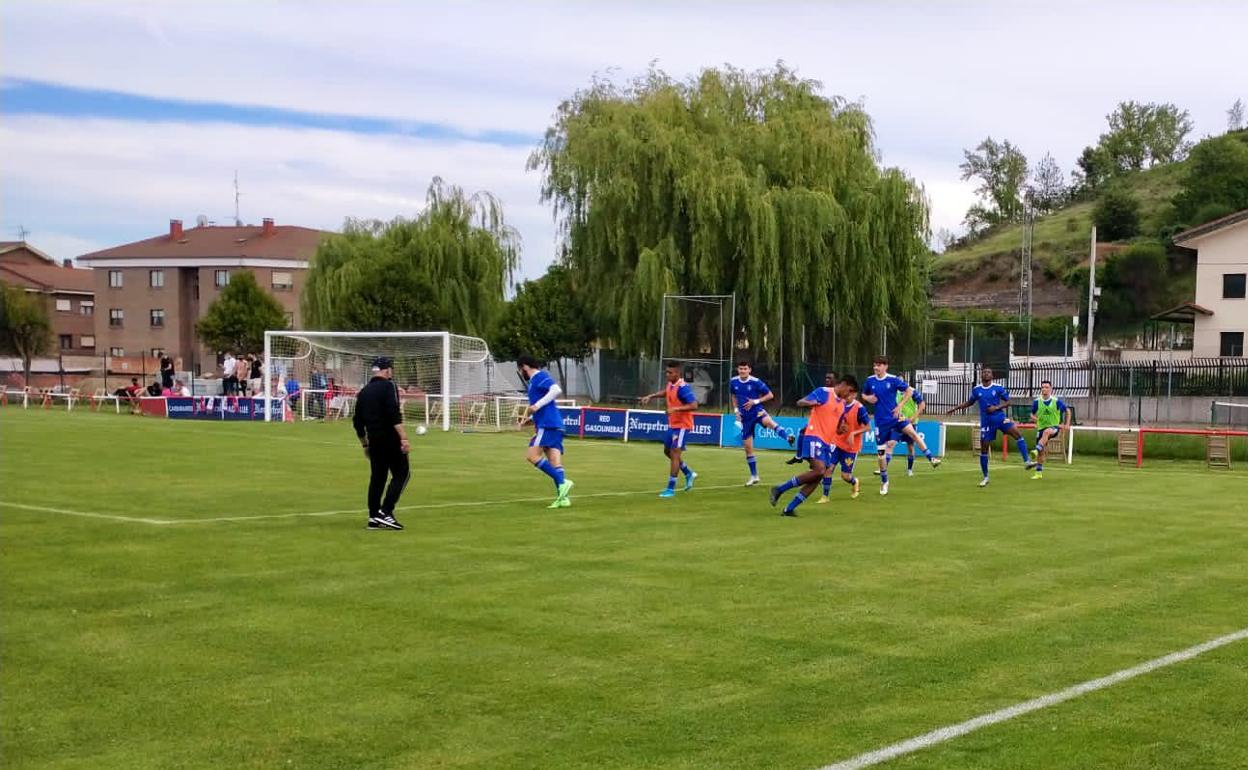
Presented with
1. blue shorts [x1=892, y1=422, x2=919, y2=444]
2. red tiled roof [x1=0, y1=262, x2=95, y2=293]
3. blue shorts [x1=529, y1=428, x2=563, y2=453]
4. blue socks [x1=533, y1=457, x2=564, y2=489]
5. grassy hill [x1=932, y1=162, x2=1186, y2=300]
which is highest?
grassy hill [x1=932, y1=162, x2=1186, y2=300]

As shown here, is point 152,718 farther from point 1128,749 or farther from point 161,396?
point 161,396

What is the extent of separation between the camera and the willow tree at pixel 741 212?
147 ft

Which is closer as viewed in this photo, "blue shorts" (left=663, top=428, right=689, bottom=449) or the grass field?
the grass field

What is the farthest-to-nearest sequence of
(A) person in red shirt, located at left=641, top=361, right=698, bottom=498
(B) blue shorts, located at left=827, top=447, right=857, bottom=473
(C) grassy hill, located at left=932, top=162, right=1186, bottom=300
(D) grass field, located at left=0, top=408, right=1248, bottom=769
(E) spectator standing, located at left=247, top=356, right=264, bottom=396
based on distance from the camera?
(C) grassy hill, located at left=932, top=162, right=1186, bottom=300 → (E) spectator standing, located at left=247, top=356, right=264, bottom=396 → (A) person in red shirt, located at left=641, top=361, right=698, bottom=498 → (B) blue shorts, located at left=827, top=447, right=857, bottom=473 → (D) grass field, located at left=0, top=408, right=1248, bottom=769

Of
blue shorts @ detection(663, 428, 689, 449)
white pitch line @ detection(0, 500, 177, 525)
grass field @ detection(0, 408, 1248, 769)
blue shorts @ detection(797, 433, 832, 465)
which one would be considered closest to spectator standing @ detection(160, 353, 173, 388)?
grass field @ detection(0, 408, 1248, 769)

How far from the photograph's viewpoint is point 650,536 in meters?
14.0

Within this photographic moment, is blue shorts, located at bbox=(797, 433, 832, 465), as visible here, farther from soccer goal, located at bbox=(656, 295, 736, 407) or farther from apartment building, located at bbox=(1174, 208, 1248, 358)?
apartment building, located at bbox=(1174, 208, 1248, 358)

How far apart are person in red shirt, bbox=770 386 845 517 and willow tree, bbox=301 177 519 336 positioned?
134 ft

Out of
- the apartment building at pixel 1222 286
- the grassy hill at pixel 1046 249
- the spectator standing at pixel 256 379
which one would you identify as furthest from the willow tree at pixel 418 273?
the grassy hill at pixel 1046 249

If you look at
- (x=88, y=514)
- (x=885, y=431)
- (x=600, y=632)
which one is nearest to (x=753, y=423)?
(x=885, y=431)

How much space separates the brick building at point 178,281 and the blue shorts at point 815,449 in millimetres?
75437

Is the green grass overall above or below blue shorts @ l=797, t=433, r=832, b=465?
above

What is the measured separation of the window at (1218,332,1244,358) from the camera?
60.9 meters

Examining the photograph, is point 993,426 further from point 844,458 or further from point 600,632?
point 600,632
